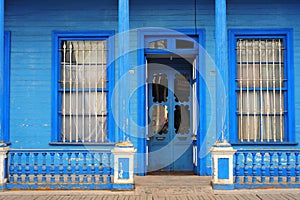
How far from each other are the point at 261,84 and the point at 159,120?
7.51 feet

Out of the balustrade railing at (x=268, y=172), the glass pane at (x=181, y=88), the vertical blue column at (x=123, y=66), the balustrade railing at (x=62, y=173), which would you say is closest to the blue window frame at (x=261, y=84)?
the glass pane at (x=181, y=88)

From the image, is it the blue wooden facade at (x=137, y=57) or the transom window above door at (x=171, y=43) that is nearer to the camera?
the blue wooden facade at (x=137, y=57)

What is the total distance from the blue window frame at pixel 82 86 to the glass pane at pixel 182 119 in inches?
59.5

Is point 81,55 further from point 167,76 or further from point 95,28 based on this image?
point 167,76

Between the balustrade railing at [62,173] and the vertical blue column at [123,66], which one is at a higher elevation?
the vertical blue column at [123,66]

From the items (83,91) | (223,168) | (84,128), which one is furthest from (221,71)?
(84,128)

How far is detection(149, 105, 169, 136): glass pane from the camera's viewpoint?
396 inches

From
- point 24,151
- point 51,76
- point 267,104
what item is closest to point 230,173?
point 267,104

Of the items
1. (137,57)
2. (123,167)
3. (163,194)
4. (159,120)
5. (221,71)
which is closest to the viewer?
(163,194)

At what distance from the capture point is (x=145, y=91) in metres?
9.61

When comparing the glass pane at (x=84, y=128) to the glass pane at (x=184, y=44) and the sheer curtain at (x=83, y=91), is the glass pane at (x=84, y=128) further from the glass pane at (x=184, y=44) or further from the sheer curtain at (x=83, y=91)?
the glass pane at (x=184, y=44)

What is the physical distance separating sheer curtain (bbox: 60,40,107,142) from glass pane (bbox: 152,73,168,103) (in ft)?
3.71

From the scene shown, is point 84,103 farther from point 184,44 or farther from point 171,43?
point 184,44

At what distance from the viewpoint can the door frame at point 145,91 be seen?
943cm
